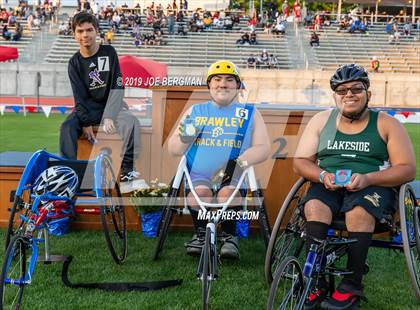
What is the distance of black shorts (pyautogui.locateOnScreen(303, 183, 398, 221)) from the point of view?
3873mm

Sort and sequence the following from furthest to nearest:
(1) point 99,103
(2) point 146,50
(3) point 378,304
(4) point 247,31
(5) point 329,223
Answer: (4) point 247,31
(2) point 146,50
(1) point 99,103
(3) point 378,304
(5) point 329,223

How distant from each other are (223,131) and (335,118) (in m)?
0.93

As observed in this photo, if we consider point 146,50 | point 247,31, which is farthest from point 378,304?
point 247,31

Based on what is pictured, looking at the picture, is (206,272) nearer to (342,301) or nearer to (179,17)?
(342,301)

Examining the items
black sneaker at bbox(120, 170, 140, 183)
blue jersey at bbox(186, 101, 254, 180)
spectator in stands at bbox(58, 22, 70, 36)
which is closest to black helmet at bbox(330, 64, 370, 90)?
blue jersey at bbox(186, 101, 254, 180)

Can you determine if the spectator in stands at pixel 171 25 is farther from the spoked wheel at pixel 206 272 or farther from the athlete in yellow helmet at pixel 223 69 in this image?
the spoked wheel at pixel 206 272

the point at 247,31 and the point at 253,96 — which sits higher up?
the point at 247,31

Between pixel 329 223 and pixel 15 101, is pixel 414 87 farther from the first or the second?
pixel 329 223

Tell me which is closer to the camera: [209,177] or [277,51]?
[209,177]

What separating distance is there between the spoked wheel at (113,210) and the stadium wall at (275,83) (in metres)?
22.4

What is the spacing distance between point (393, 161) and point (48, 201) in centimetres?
225

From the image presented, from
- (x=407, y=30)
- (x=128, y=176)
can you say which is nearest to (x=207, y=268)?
(x=128, y=176)

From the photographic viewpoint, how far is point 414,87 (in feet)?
92.3

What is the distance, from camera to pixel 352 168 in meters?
4.11
